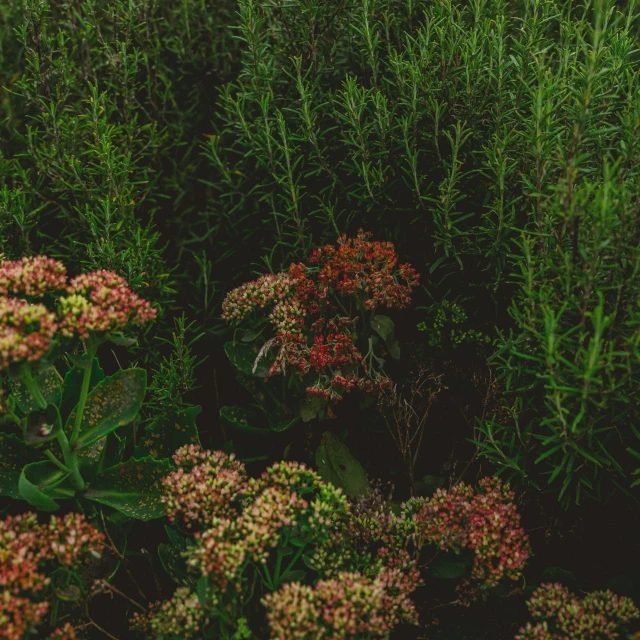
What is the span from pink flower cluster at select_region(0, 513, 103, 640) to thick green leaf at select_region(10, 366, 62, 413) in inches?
18.4

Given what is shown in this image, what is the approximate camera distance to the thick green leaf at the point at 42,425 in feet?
6.34

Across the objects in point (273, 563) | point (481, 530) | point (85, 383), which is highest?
point (85, 383)

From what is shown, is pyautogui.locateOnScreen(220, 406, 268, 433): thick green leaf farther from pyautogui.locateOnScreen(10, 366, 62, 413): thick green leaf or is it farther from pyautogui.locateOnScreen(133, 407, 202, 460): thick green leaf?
pyautogui.locateOnScreen(10, 366, 62, 413): thick green leaf

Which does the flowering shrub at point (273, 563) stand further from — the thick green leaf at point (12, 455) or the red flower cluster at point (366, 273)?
the red flower cluster at point (366, 273)

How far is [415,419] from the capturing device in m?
2.91

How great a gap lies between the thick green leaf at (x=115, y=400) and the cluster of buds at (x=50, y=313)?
0.39 meters

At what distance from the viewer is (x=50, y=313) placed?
6.51ft

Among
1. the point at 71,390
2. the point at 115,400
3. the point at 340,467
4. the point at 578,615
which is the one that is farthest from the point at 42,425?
the point at 578,615

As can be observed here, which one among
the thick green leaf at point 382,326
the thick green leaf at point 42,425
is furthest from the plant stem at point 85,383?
the thick green leaf at point 382,326

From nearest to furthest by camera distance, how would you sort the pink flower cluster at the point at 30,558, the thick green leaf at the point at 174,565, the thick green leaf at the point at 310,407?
the pink flower cluster at the point at 30,558, the thick green leaf at the point at 174,565, the thick green leaf at the point at 310,407

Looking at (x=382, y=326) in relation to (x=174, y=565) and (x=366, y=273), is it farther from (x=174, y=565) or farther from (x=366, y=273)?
(x=174, y=565)

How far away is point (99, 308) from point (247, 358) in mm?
965

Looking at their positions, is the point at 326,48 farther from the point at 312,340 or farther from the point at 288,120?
the point at 312,340

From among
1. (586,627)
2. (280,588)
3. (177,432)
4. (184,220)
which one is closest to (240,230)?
(184,220)
